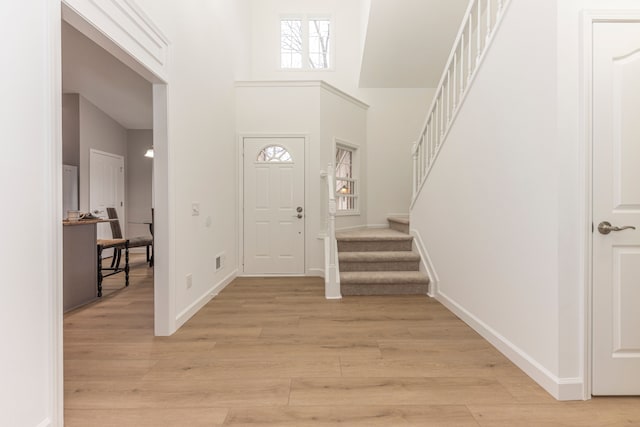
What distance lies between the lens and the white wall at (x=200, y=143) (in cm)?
291

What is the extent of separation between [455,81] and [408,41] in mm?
2395

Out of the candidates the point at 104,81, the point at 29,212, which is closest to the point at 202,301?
the point at 29,212

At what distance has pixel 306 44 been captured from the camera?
6.39 m

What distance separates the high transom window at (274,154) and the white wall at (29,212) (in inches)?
137

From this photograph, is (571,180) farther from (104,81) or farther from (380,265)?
(104,81)

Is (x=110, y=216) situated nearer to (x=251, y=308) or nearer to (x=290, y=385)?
(x=251, y=308)

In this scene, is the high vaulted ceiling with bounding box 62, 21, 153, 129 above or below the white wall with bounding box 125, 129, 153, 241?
above

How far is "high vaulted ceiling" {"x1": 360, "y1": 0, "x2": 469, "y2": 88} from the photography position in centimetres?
467

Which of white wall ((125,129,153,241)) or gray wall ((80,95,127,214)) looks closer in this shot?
gray wall ((80,95,127,214))

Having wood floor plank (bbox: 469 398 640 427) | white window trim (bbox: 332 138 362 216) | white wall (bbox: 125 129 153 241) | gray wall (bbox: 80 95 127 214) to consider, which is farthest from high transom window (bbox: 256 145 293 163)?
wood floor plank (bbox: 469 398 640 427)

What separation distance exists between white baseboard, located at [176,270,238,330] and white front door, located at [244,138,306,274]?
23.1 inches

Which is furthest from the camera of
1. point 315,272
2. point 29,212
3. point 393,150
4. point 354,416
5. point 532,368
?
point 393,150

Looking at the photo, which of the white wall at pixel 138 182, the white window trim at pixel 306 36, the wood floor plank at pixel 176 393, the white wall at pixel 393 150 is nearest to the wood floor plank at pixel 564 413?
the wood floor plank at pixel 176 393

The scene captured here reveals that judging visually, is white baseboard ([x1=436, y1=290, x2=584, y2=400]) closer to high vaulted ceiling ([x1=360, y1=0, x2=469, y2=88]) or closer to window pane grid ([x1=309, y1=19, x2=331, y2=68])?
high vaulted ceiling ([x1=360, y1=0, x2=469, y2=88])
